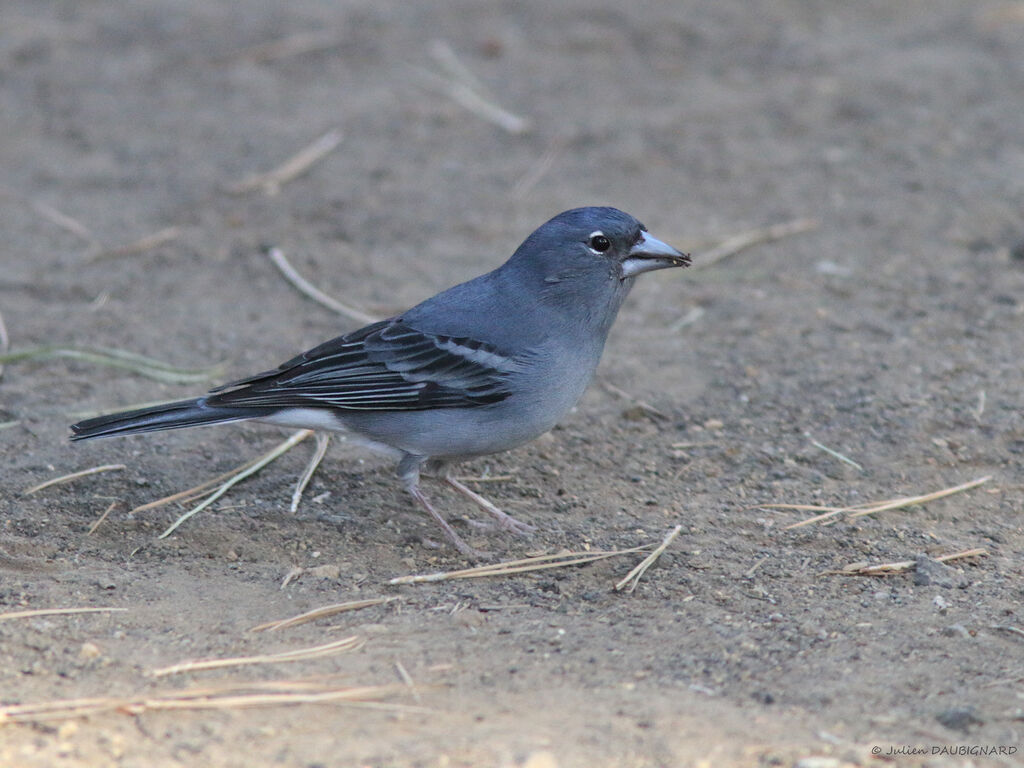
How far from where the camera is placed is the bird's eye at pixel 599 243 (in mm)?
4977

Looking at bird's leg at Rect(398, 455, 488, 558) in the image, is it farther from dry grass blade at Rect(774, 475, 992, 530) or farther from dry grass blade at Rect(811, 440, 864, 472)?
dry grass blade at Rect(811, 440, 864, 472)

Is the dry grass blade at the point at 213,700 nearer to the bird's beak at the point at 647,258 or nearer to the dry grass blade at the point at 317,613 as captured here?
the dry grass blade at the point at 317,613

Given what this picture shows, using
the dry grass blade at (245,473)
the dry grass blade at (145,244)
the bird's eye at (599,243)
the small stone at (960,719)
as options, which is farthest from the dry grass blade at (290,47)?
the small stone at (960,719)

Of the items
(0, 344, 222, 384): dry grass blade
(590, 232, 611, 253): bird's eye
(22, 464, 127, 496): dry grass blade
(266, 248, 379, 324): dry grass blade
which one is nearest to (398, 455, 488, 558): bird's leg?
(590, 232, 611, 253): bird's eye

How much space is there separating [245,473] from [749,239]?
369 centimetres

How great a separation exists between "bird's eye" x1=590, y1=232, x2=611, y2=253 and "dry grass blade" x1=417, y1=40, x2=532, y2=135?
12.8 ft

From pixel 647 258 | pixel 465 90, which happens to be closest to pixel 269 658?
pixel 647 258

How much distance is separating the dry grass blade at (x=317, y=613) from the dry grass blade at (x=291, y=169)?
4389 mm

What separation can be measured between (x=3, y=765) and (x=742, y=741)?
1.98 meters

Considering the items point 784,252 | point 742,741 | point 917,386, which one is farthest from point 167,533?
point 784,252

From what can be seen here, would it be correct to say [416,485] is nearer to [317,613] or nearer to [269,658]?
[317,613]

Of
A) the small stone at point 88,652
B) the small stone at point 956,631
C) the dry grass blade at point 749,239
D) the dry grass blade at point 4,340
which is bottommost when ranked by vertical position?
the dry grass blade at point 4,340

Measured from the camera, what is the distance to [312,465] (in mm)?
5215

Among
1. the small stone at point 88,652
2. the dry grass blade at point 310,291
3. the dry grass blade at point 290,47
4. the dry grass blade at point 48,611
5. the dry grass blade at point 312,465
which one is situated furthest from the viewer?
the dry grass blade at point 290,47
